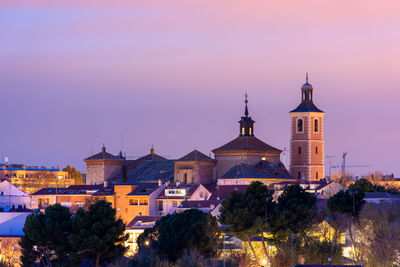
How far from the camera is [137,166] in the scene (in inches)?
3907

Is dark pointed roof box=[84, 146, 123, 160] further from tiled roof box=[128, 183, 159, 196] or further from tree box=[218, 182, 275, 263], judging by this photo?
tree box=[218, 182, 275, 263]

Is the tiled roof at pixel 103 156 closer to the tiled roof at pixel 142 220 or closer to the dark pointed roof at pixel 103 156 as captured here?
the dark pointed roof at pixel 103 156

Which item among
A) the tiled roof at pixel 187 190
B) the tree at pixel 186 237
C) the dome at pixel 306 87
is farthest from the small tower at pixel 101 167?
the tree at pixel 186 237

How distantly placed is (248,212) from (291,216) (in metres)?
2.41

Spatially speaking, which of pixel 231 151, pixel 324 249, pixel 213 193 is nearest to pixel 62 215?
pixel 324 249

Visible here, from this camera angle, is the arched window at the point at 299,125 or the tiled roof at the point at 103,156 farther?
the tiled roof at the point at 103,156

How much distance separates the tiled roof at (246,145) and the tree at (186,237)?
30.4 m

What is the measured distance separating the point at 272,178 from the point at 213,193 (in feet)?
16.3

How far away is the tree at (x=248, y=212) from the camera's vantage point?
5662 cm

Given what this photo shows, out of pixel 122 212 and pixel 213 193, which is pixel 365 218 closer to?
pixel 213 193

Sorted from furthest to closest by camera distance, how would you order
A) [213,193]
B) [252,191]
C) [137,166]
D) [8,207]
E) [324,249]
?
[137,166]
[8,207]
[213,193]
[252,191]
[324,249]

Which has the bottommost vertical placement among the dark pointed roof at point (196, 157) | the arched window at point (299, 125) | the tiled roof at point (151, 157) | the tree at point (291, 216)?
the tree at point (291, 216)

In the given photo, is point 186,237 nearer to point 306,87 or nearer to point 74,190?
point 306,87

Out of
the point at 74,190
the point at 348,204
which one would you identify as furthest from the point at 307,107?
the point at 348,204
